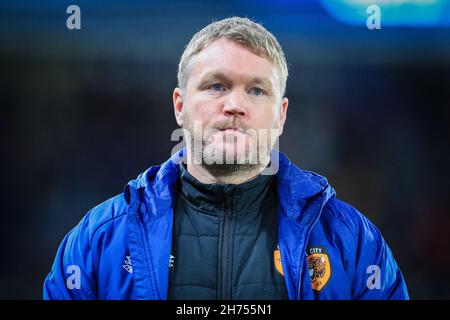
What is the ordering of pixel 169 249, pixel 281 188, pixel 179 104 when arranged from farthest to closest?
1. pixel 179 104
2. pixel 281 188
3. pixel 169 249

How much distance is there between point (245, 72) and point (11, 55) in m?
2.95

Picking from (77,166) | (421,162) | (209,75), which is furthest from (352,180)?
(209,75)

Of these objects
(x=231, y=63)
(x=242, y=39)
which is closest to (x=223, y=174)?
(x=231, y=63)

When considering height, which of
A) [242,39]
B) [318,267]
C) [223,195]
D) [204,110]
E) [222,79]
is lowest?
[318,267]

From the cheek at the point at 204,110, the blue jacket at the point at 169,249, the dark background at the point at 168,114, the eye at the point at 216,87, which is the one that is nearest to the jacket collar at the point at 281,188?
the blue jacket at the point at 169,249

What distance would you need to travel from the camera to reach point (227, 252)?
1939mm

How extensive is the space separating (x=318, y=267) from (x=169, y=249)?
0.57 meters

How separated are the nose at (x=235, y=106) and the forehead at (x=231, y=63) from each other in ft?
0.25

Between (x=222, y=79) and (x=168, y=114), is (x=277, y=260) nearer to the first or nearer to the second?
(x=222, y=79)

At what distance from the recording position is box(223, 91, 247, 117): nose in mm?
1960

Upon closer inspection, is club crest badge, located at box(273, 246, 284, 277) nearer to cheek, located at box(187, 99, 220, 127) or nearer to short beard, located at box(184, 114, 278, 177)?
short beard, located at box(184, 114, 278, 177)

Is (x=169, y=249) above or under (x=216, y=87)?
under

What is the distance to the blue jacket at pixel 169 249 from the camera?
1.85 metres

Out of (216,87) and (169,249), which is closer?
(169,249)
